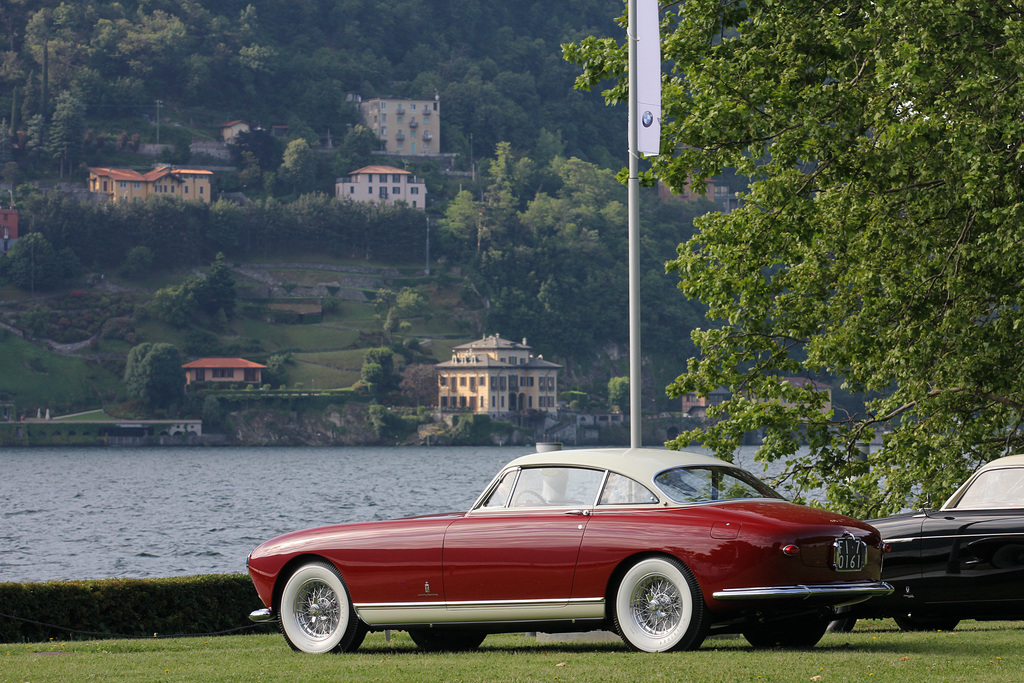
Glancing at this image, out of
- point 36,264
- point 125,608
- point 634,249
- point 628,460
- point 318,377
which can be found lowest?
point 125,608

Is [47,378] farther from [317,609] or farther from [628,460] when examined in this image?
[628,460]

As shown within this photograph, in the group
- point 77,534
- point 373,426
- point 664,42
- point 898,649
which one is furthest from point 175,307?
point 898,649

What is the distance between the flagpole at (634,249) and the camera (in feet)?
47.9

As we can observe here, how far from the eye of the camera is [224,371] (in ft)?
605

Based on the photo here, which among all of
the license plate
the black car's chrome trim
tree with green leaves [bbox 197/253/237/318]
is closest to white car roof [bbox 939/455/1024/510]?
the black car's chrome trim

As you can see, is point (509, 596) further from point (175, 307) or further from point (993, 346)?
point (175, 307)

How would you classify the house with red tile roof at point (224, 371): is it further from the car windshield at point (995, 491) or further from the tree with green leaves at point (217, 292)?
the car windshield at point (995, 491)

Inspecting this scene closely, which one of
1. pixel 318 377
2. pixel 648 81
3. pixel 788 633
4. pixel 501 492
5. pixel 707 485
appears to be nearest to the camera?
pixel 707 485

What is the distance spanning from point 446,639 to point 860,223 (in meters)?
10.2

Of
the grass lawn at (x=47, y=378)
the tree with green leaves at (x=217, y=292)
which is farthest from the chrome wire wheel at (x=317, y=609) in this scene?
the tree with green leaves at (x=217, y=292)

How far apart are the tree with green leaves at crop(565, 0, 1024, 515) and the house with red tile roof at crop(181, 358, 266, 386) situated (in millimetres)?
166108

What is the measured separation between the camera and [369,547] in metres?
11.0

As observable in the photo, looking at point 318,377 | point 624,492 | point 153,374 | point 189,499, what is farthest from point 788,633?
point 318,377

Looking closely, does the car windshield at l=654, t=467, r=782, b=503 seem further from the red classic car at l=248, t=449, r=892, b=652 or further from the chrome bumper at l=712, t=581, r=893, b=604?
the chrome bumper at l=712, t=581, r=893, b=604
